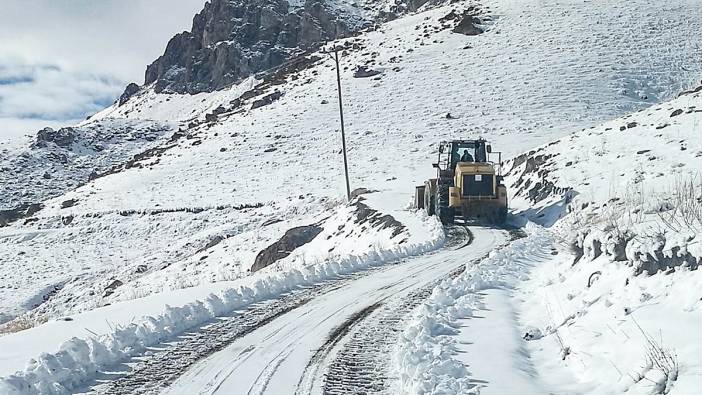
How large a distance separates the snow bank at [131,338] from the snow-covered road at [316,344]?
0.59 metres

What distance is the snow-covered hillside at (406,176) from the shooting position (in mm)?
7945

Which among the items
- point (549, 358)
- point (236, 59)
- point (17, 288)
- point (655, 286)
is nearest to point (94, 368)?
point (549, 358)

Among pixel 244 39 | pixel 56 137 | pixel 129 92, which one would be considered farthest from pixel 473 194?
pixel 129 92

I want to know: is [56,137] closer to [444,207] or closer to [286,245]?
[286,245]

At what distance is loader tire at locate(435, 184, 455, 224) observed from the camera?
2222cm

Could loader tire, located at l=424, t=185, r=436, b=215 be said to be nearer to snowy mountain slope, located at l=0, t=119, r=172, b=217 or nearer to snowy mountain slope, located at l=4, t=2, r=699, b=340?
snowy mountain slope, located at l=4, t=2, r=699, b=340

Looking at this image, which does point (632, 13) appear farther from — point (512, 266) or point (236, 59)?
point (236, 59)

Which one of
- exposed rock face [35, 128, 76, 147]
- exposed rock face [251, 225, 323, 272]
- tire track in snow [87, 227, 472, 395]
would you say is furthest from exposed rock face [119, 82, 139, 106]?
tire track in snow [87, 227, 472, 395]

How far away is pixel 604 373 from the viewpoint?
5.20 m

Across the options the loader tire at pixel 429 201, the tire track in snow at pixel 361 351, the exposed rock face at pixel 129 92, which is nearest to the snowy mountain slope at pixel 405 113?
the loader tire at pixel 429 201

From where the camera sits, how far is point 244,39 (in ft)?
407

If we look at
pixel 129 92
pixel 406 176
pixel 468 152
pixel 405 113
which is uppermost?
pixel 129 92

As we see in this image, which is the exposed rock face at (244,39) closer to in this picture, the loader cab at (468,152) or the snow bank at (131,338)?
the loader cab at (468,152)

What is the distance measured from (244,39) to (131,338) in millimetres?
122315
